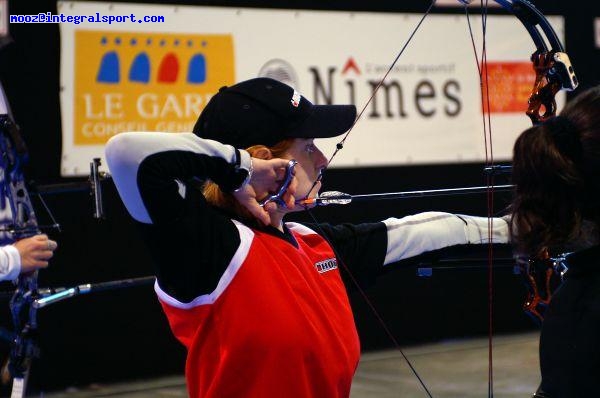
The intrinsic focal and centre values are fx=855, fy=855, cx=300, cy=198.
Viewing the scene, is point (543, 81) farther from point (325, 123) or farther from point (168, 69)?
point (168, 69)

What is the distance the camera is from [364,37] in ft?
13.6

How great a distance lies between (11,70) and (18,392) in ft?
4.94

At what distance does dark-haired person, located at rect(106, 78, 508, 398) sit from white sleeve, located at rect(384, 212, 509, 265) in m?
0.18

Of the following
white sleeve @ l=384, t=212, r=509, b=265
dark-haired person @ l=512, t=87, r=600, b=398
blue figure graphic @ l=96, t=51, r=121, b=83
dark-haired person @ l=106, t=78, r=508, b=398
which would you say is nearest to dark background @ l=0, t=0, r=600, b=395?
blue figure graphic @ l=96, t=51, r=121, b=83

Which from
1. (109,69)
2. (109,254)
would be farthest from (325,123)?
(109,254)

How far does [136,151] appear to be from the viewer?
4.14ft

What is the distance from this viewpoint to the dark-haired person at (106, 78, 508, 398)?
1271 mm

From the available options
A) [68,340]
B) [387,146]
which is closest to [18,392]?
[68,340]

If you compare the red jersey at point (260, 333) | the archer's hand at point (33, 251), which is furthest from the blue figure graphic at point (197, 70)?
the red jersey at point (260, 333)

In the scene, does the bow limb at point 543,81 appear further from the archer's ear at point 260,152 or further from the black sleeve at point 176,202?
the black sleeve at point 176,202

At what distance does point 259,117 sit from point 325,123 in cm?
14

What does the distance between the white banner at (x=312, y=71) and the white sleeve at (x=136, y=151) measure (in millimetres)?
2415

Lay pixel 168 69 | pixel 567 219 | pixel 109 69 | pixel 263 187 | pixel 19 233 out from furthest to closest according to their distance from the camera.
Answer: pixel 168 69
pixel 109 69
pixel 19 233
pixel 263 187
pixel 567 219

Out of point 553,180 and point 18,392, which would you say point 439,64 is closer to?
point 18,392
